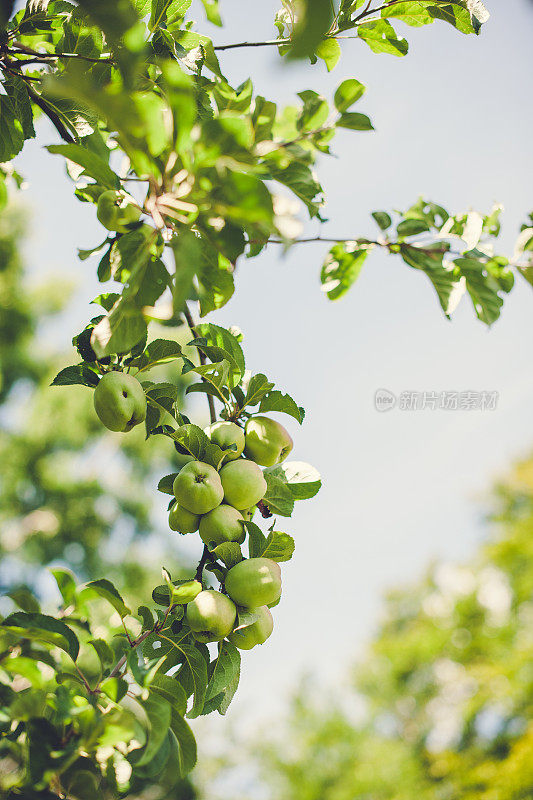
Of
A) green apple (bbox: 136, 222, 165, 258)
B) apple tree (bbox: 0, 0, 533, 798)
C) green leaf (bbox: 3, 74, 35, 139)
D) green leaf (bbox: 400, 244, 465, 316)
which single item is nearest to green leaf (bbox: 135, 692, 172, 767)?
apple tree (bbox: 0, 0, 533, 798)

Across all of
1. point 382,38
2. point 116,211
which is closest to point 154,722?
point 116,211

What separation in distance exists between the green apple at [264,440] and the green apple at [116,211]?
32 cm

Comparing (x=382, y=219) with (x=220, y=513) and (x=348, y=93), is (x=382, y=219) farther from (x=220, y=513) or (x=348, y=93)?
(x=220, y=513)

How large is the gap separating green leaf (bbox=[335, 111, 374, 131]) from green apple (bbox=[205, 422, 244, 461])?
1.38 ft

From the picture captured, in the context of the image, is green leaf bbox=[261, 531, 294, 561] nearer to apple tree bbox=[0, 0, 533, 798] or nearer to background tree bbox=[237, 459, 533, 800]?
apple tree bbox=[0, 0, 533, 798]

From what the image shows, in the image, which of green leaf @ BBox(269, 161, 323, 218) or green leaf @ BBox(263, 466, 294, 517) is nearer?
green leaf @ BBox(269, 161, 323, 218)

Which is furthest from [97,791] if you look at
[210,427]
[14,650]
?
[210,427]

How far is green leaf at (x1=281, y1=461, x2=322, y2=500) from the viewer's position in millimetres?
762

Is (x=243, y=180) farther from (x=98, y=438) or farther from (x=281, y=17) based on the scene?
(x=98, y=438)

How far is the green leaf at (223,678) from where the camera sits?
23.9 inches

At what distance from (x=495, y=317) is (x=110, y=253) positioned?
0.61 metres

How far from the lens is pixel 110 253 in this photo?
63 centimetres

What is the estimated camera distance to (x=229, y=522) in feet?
2.16

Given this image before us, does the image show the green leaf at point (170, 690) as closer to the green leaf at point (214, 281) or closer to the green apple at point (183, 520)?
the green apple at point (183, 520)
